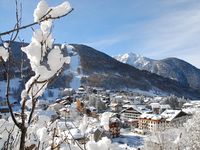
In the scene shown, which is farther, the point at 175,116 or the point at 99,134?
the point at 175,116

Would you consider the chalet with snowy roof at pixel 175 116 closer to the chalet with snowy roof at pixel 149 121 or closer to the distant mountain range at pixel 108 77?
the chalet with snowy roof at pixel 149 121

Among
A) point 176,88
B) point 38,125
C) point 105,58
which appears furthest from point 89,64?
point 38,125

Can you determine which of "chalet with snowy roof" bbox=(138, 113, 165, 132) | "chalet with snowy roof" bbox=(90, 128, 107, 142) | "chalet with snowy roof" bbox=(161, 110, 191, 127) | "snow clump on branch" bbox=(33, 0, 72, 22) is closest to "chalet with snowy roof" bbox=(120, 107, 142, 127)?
"chalet with snowy roof" bbox=(138, 113, 165, 132)

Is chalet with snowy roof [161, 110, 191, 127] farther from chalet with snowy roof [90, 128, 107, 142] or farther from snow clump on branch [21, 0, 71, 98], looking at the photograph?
snow clump on branch [21, 0, 71, 98]

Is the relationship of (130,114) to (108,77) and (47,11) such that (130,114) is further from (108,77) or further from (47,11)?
(108,77)

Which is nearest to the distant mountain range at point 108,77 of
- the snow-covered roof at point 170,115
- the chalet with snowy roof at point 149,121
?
the chalet with snowy roof at point 149,121

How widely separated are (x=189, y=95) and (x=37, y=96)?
476ft

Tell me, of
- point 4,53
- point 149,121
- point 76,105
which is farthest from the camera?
point 149,121

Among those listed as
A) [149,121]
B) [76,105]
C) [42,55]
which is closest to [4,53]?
[42,55]

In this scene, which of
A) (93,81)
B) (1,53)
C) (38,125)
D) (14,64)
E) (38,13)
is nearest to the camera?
(38,13)

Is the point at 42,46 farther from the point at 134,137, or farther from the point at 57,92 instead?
the point at 57,92

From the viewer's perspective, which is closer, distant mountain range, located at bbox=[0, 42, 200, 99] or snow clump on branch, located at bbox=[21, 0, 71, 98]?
snow clump on branch, located at bbox=[21, 0, 71, 98]

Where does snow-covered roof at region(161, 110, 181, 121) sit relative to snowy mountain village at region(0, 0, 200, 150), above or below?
below

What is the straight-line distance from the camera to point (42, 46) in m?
1.14
